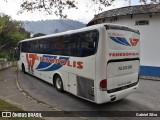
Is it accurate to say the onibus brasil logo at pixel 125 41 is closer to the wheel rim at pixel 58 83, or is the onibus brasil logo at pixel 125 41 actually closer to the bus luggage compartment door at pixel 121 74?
the bus luggage compartment door at pixel 121 74

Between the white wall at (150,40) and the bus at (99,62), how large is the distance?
11582 mm

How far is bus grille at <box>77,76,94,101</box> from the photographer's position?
845 centimetres

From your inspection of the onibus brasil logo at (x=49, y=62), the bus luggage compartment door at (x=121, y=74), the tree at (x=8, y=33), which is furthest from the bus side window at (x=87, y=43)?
the tree at (x=8, y=33)

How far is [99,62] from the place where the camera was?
314 inches

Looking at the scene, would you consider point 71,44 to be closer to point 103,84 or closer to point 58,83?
point 58,83

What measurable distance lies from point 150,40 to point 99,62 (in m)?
14.5

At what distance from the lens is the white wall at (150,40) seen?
66.3ft

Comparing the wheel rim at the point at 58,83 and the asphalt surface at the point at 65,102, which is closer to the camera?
the asphalt surface at the point at 65,102

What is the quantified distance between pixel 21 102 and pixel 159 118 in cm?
614

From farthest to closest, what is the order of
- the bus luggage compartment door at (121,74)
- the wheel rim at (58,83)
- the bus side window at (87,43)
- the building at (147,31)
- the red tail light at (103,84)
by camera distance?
the building at (147,31)
the wheel rim at (58,83)
the bus side window at (87,43)
the bus luggage compartment door at (121,74)
the red tail light at (103,84)

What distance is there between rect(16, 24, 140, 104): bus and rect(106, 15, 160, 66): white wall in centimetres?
1158

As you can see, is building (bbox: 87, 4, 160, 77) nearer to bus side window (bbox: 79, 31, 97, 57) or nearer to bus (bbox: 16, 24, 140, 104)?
bus (bbox: 16, 24, 140, 104)

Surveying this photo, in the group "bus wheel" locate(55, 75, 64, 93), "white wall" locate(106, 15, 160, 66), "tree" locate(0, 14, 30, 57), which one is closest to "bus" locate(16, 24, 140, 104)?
"bus wheel" locate(55, 75, 64, 93)

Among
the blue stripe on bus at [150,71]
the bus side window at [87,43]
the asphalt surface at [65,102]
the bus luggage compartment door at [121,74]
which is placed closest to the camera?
the bus luggage compartment door at [121,74]
